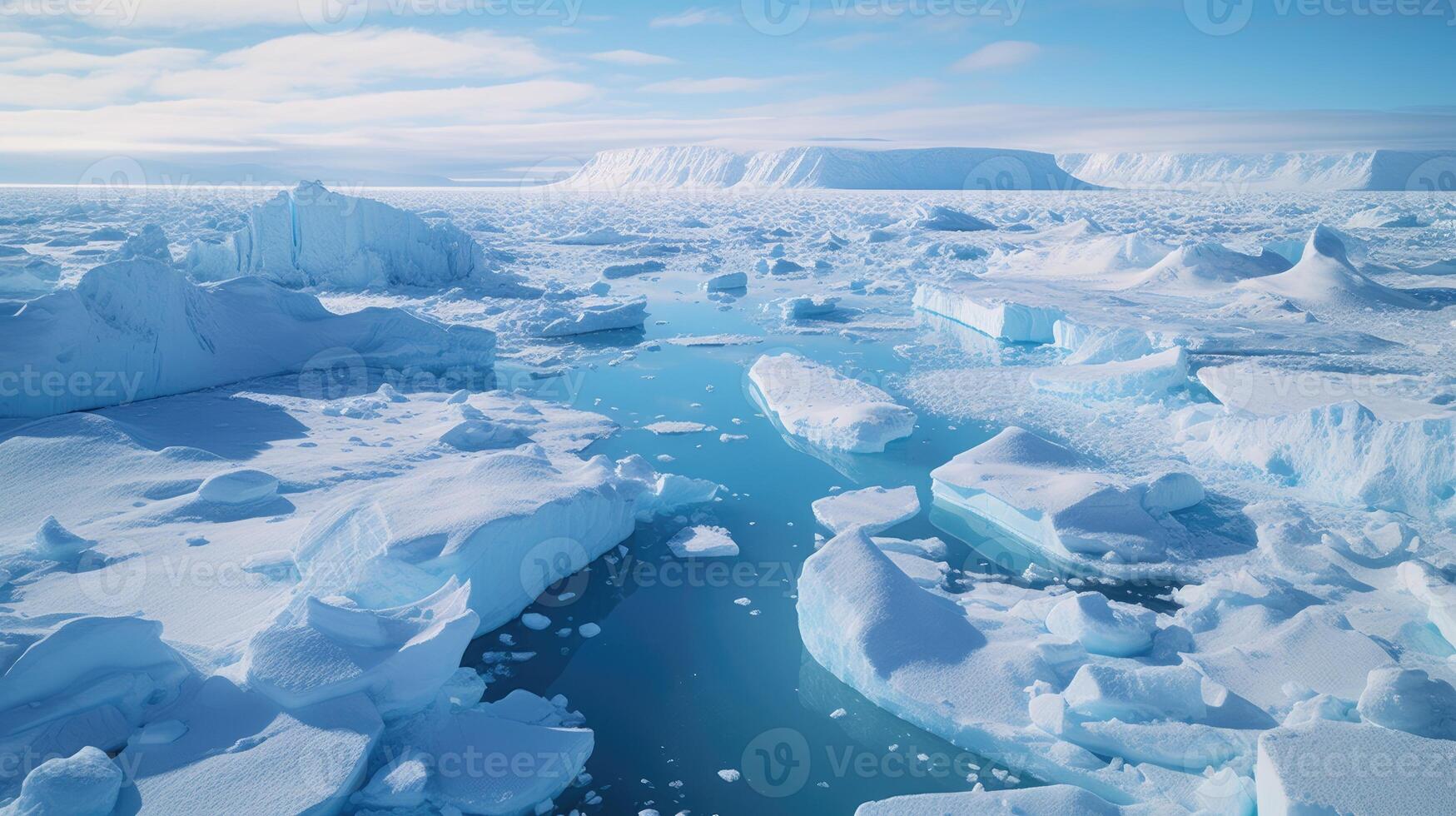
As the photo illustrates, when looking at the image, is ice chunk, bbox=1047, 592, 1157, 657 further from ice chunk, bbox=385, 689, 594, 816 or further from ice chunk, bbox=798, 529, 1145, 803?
ice chunk, bbox=385, 689, 594, 816

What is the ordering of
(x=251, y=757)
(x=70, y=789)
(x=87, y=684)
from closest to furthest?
(x=70, y=789)
(x=251, y=757)
(x=87, y=684)

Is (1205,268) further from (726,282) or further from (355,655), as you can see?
(355,655)

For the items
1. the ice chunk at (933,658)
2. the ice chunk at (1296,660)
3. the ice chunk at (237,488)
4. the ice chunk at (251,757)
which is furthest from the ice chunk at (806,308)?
the ice chunk at (251,757)

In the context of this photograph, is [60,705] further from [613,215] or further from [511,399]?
[613,215]

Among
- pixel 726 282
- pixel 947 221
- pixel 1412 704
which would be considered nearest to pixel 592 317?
pixel 726 282

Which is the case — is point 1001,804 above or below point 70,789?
below

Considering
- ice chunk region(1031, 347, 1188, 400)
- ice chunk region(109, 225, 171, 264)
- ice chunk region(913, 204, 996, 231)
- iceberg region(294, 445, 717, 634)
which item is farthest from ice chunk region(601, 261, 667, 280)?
iceberg region(294, 445, 717, 634)
